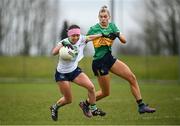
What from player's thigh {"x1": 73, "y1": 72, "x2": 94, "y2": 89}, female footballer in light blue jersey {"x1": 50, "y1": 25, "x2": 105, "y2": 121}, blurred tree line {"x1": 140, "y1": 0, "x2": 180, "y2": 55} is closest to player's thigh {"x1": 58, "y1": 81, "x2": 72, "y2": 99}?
female footballer in light blue jersey {"x1": 50, "y1": 25, "x2": 105, "y2": 121}

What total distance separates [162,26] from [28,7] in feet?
46.9

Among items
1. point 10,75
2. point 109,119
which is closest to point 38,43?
point 10,75

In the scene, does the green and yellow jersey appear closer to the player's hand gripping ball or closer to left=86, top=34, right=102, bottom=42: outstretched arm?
left=86, top=34, right=102, bottom=42: outstretched arm

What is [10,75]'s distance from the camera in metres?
47.4

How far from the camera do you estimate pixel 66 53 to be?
12906 mm

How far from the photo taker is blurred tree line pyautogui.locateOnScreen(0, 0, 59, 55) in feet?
181

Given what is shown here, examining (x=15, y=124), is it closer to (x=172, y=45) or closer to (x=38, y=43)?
(x=38, y=43)

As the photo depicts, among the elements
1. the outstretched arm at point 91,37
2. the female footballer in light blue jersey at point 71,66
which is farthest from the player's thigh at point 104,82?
the outstretched arm at point 91,37

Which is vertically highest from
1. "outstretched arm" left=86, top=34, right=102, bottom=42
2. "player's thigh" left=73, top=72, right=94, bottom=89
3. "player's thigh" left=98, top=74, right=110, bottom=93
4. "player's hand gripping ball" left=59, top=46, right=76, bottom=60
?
"outstretched arm" left=86, top=34, right=102, bottom=42

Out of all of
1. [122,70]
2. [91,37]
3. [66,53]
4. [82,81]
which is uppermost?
[91,37]

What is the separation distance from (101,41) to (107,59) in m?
0.41

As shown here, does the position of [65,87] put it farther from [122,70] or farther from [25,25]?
[25,25]

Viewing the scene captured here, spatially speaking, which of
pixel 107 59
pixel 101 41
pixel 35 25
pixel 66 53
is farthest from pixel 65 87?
pixel 35 25

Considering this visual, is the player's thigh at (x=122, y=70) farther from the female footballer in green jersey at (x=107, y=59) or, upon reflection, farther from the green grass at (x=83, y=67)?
the green grass at (x=83, y=67)
